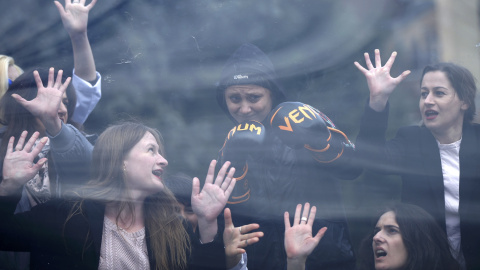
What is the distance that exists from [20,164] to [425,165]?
173cm

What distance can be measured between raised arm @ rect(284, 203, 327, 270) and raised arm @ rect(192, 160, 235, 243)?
29cm

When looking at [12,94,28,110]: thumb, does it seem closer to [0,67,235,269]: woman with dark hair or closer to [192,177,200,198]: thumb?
[0,67,235,269]: woman with dark hair

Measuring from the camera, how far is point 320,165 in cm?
219

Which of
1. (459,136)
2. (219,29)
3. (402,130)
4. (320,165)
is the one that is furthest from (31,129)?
(459,136)

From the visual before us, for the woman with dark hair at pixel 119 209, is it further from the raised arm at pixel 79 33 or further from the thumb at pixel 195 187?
the raised arm at pixel 79 33

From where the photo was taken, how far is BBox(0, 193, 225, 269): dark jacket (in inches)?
87.6

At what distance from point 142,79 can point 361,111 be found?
102cm

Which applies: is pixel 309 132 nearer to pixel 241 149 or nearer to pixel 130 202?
pixel 241 149

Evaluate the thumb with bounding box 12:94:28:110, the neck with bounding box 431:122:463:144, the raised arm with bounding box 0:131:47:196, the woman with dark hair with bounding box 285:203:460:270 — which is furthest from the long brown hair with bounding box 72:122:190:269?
the neck with bounding box 431:122:463:144

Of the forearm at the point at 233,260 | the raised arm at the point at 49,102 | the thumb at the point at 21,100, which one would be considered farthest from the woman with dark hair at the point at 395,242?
the thumb at the point at 21,100

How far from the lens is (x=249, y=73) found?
2270 millimetres

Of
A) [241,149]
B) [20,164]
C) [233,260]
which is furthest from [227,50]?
[20,164]

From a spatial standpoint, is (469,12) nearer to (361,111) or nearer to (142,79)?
(361,111)

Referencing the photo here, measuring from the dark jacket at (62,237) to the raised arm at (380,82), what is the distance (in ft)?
2.78
